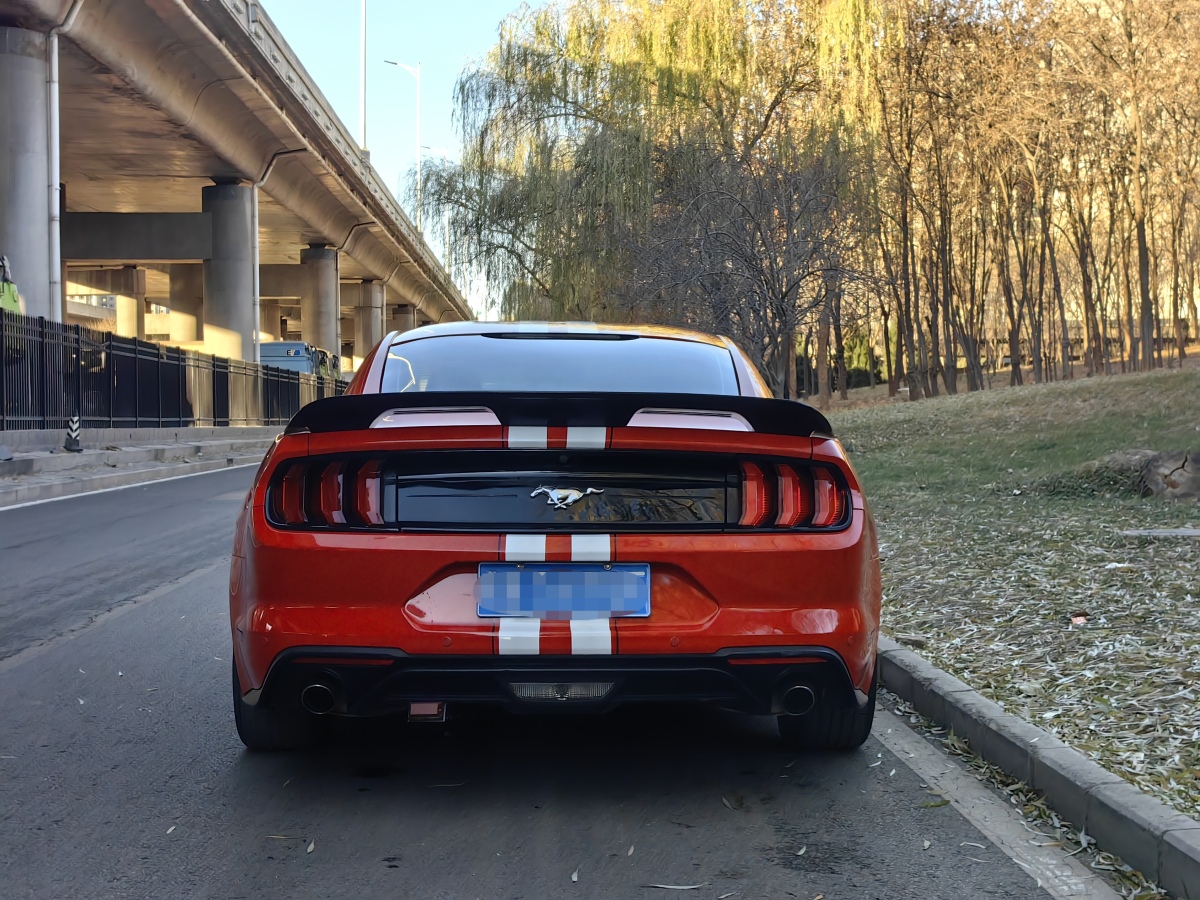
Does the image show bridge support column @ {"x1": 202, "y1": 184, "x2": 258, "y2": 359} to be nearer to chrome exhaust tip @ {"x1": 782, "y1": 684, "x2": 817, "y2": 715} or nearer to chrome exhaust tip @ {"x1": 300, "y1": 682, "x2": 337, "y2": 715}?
chrome exhaust tip @ {"x1": 300, "y1": 682, "x2": 337, "y2": 715}

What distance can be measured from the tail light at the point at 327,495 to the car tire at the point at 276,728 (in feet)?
2.73

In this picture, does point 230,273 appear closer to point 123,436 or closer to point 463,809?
point 123,436

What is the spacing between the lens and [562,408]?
383 centimetres

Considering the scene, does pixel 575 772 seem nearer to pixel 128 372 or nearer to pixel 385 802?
pixel 385 802

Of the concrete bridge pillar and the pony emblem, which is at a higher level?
the concrete bridge pillar

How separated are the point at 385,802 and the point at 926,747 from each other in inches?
77.8

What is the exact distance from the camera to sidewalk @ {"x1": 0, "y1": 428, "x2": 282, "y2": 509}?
16672 mm

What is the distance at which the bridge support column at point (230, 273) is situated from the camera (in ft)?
125

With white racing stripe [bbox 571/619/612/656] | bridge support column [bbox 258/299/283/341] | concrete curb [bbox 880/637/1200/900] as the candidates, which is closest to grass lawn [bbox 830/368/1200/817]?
concrete curb [bbox 880/637/1200/900]

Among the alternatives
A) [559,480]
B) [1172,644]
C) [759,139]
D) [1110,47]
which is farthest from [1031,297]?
[559,480]

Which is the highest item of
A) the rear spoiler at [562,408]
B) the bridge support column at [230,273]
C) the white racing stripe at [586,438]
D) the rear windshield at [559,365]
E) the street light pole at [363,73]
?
the street light pole at [363,73]

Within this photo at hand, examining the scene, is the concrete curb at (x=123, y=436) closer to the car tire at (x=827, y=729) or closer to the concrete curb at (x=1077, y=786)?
the car tire at (x=827, y=729)

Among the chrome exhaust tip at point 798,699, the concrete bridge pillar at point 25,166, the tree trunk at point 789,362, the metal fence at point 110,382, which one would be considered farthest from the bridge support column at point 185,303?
the chrome exhaust tip at point 798,699

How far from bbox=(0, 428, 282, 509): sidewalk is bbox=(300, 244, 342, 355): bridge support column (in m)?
23.6
